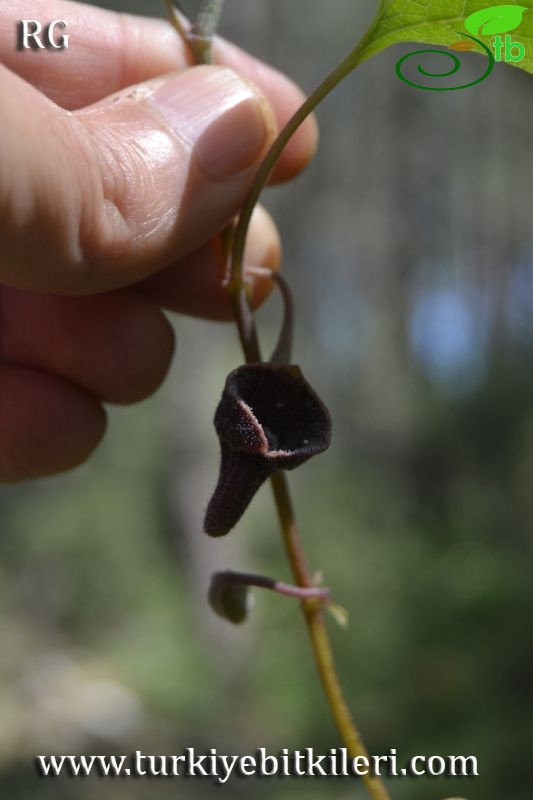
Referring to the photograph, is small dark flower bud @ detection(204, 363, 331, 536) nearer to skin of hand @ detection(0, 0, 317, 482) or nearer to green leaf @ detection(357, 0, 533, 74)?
skin of hand @ detection(0, 0, 317, 482)

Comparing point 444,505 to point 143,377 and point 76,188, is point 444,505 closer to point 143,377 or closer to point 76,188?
point 143,377

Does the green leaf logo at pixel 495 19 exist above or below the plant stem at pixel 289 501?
above

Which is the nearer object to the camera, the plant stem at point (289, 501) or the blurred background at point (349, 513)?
the plant stem at point (289, 501)

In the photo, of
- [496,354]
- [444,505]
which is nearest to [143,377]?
[444,505]

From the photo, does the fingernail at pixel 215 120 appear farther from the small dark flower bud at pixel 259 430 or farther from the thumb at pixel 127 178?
the small dark flower bud at pixel 259 430

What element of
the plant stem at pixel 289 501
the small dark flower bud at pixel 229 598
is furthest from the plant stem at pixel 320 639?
the small dark flower bud at pixel 229 598

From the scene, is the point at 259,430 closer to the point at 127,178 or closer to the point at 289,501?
the point at 289,501

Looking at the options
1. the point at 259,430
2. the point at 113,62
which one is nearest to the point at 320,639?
the point at 259,430
